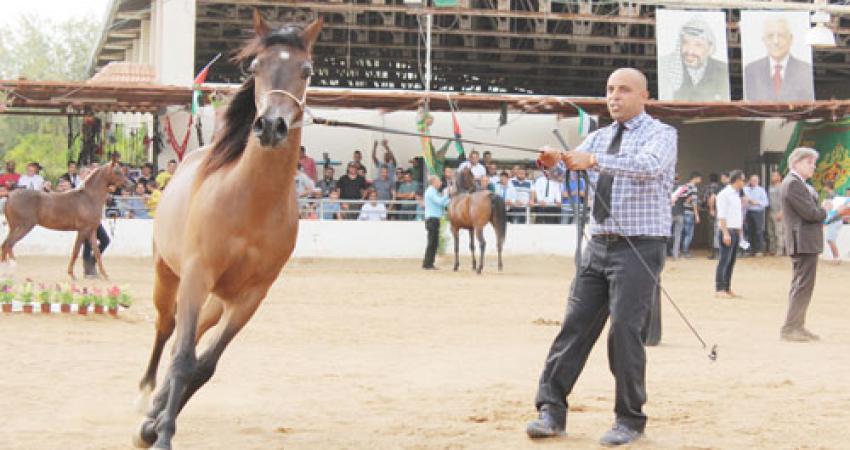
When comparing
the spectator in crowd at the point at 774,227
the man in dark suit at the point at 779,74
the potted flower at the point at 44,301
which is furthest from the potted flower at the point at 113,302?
the spectator in crowd at the point at 774,227

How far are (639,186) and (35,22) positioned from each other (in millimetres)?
60334

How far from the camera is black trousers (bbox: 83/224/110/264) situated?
783 inches

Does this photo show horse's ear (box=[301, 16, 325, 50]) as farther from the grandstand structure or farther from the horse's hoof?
the grandstand structure

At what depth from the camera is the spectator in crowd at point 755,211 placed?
27.4 m

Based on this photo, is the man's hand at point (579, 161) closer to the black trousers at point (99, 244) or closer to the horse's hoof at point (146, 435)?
the horse's hoof at point (146, 435)

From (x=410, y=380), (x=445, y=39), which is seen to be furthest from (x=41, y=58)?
(x=410, y=380)

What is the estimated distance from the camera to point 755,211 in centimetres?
2739

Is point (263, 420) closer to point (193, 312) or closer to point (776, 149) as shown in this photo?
point (193, 312)

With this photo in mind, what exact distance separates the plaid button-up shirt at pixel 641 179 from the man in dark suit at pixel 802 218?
578 cm

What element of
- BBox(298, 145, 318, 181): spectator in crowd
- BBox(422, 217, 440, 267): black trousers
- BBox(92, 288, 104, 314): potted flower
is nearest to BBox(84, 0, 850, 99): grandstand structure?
BBox(298, 145, 318, 181): spectator in crowd

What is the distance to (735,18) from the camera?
3450cm

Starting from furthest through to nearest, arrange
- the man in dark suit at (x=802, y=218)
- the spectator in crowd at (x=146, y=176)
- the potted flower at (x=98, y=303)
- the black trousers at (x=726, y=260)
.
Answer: the spectator in crowd at (x=146, y=176) < the black trousers at (x=726, y=260) < the potted flower at (x=98, y=303) < the man in dark suit at (x=802, y=218)

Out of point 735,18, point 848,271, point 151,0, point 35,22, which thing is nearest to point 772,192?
point 848,271

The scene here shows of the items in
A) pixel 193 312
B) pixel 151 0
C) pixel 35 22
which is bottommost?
pixel 193 312
